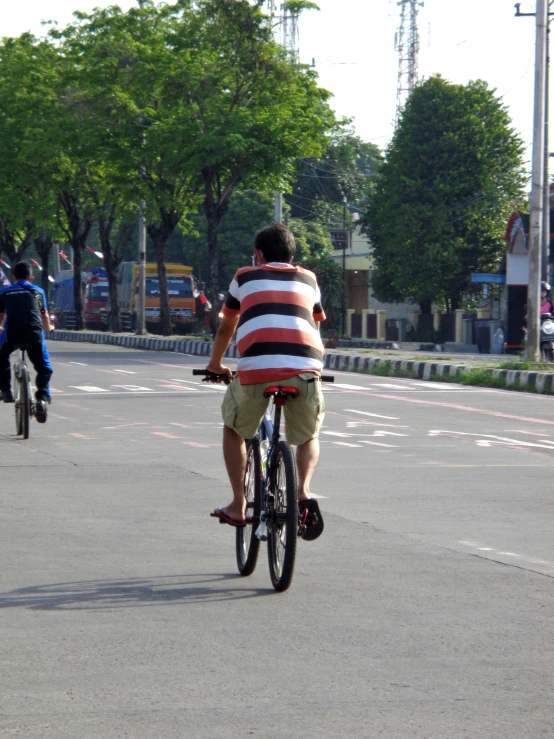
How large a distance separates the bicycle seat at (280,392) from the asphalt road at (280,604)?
87 cm

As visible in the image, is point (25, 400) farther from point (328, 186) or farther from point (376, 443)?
point (328, 186)

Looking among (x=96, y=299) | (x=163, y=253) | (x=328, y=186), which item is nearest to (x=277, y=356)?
(x=163, y=253)

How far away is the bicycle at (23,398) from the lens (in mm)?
13922

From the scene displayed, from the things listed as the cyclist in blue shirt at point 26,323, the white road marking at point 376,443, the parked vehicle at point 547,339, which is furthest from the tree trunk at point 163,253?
the white road marking at point 376,443

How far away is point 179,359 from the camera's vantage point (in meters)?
35.2

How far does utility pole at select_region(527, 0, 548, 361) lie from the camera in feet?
88.2

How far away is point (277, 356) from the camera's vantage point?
6.42 meters

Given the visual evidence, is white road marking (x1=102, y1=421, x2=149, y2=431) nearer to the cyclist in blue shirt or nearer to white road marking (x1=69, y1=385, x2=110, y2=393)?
the cyclist in blue shirt

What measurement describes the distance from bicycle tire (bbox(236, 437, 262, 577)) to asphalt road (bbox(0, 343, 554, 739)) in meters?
0.09

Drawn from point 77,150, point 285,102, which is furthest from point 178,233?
point 285,102

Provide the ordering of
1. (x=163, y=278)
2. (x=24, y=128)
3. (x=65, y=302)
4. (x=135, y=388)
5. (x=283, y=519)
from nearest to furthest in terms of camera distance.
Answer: (x=283, y=519) < (x=135, y=388) < (x=163, y=278) < (x=24, y=128) < (x=65, y=302)

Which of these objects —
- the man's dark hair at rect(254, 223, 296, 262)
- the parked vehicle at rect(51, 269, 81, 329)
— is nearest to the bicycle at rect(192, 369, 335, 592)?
the man's dark hair at rect(254, 223, 296, 262)

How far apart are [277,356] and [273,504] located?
0.67m

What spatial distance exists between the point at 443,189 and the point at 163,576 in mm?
49449
